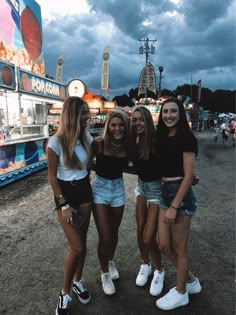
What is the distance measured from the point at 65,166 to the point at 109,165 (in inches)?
17.9

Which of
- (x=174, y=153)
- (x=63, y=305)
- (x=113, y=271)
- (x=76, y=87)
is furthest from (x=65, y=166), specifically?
(x=76, y=87)

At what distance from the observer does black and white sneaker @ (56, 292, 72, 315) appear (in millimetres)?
2205

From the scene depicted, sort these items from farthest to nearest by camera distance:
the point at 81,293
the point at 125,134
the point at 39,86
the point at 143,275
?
the point at 39,86 → the point at 143,275 → the point at 125,134 → the point at 81,293

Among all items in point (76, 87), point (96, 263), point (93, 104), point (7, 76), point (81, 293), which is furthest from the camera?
point (93, 104)

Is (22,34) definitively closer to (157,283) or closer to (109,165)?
(109,165)

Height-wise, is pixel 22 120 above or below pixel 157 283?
above

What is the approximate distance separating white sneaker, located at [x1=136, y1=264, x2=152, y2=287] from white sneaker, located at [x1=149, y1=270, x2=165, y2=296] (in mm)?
108

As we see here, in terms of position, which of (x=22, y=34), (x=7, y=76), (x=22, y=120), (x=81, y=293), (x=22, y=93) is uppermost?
(x=22, y=34)

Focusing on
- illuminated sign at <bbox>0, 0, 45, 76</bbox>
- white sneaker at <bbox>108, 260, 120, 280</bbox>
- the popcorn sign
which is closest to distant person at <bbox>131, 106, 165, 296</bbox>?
white sneaker at <bbox>108, 260, 120, 280</bbox>

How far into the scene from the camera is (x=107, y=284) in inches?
100

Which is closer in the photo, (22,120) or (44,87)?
(22,120)

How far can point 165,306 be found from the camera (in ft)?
7.56

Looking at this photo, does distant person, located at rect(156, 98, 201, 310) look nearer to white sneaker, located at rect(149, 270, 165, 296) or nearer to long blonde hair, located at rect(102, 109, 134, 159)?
white sneaker, located at rect(149, 270, 165, 296)

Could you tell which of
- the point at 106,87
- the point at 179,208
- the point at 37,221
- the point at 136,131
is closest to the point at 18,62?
the point at 37,221
